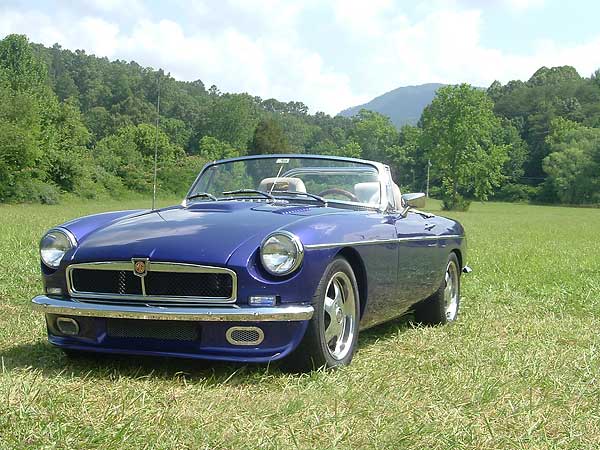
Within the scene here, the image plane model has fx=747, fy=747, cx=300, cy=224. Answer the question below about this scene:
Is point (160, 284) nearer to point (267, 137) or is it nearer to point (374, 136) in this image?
point (267, 137)

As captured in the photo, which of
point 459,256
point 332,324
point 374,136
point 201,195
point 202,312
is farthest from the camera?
point 374,136

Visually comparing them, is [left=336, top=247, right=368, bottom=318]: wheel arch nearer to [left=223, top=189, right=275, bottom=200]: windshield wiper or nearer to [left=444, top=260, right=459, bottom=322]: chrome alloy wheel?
[left=223, top=189, right=275, bottom=200]: windshield wiper

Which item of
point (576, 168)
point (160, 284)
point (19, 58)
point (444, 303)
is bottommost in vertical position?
point (576, 168)

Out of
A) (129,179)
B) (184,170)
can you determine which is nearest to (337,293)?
(184,170)

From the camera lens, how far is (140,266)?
372 cm

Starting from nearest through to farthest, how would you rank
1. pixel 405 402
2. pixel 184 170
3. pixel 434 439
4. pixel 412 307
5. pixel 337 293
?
pixel 434 439, pixel 405 402, pixel 337 293, pixel 412 307, pixel 184 170

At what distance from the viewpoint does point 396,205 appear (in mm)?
5457

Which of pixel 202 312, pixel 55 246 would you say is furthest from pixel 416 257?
pixel 55 246

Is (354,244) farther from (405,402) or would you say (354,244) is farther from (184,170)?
(184,170)

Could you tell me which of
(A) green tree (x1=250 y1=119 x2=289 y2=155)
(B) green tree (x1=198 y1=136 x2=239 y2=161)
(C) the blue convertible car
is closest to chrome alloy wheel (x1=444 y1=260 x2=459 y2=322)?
(C) the blue convertible car

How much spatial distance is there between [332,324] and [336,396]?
0.73 m

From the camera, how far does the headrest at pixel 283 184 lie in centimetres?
518

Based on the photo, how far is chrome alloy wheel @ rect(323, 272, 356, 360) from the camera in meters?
4.06

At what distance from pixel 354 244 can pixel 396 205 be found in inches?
53.8
